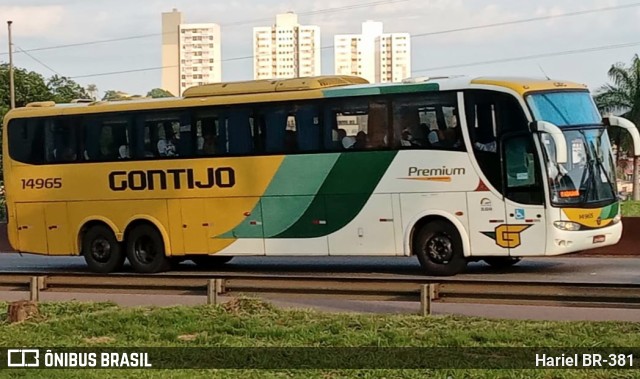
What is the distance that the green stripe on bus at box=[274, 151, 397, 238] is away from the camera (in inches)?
771

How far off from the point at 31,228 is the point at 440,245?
28.1 feet

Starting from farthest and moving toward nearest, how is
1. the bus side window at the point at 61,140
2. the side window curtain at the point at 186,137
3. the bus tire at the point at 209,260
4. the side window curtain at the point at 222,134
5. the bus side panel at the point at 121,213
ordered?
1. the bus tire at the point at 209,260
2. the bus side window at the point at 61,140
3. the bus side panel at the point at 121,213
4. the side window curtain at the point at 186,137
5. the side window curtain at the point at 222,134

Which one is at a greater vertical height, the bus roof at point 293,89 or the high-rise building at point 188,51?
the high-rise building at point 188,51

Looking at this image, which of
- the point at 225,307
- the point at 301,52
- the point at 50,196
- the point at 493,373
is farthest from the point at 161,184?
the point at 301,52

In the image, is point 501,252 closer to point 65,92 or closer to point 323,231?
point 323,231

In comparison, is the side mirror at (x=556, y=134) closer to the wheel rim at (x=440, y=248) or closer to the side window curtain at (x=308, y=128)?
the wheel rim at (x=440, y=248)

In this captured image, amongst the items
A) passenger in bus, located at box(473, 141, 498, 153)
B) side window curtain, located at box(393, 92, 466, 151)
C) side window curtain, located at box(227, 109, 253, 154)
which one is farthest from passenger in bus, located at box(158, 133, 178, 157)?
passenger in bus, located at box(473, 141, 498, 153)

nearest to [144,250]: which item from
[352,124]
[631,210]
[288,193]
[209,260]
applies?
[209,260]

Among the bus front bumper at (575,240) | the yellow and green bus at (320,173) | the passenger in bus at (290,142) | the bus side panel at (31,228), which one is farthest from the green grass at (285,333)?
the bus side panel at (31,228)

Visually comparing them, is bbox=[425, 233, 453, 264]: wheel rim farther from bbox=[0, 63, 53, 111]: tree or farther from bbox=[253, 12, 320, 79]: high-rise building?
bbox=[253, 12, 320, 79]: high-rise building

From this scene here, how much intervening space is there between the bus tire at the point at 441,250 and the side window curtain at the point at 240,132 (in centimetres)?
364

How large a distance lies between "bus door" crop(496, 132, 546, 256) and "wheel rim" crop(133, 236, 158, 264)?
23.2 feet

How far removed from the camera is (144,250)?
72.5ft

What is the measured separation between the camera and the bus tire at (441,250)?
1908cm
